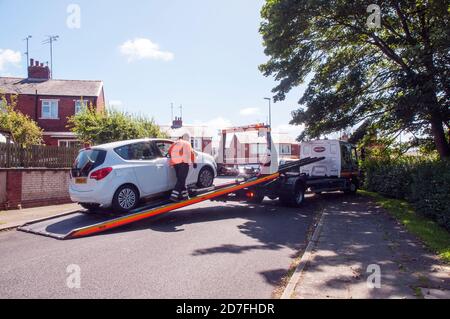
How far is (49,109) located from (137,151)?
24.5 m

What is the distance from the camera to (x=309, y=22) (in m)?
15.0

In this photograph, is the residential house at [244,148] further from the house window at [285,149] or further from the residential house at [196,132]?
the house window at [285,149]

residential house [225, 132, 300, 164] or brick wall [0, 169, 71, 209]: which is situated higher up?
residential house [225, 132, 300, 164]

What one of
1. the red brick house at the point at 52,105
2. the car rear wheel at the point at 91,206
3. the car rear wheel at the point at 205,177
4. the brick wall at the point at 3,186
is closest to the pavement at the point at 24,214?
the brick wall at the point at 3,186

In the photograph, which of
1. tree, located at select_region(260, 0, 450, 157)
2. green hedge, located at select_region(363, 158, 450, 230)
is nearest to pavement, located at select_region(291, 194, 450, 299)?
green hedge, located at select_region(363, 158, 450, 230)

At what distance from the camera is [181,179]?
30.4 ft

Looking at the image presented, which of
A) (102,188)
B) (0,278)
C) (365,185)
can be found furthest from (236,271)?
(365,185)

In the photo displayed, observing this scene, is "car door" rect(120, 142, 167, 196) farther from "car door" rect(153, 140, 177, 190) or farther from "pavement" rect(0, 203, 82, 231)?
"pavement" rect(0, 203, 82, 231)

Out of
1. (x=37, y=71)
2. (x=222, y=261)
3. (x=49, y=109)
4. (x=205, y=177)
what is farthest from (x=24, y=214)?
(x=37, y=71)

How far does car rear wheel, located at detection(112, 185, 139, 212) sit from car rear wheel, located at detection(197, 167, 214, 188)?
2.15 m

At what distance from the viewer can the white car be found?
8.23 meters

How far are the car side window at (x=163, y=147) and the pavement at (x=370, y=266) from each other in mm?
4492
